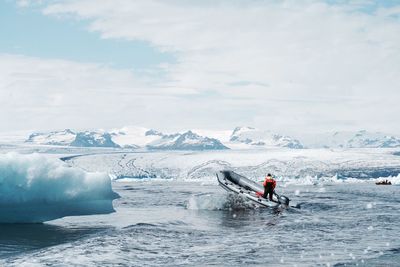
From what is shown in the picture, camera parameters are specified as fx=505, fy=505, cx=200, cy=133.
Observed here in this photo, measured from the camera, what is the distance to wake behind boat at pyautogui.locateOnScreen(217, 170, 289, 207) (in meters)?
23.8

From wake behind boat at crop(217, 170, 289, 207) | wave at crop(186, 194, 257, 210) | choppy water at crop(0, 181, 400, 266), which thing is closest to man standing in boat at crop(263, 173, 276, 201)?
wake behind boat at crop(217, 170, 289, 207)

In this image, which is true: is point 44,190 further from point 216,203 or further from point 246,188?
point 246,188

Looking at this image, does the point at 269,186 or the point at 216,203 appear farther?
the point at 216,203

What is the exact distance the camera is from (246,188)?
1128 inches

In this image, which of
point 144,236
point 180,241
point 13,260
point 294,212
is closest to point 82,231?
point 144,236

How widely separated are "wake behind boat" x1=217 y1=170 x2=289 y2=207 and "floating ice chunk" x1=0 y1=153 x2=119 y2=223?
28.6ft

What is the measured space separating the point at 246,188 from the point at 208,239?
579 inches

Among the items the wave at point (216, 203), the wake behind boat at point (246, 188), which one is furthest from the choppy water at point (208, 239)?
the wave at point (216, 203)

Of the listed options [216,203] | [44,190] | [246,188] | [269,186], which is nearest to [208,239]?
[44,190]

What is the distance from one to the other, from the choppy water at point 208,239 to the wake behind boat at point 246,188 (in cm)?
181

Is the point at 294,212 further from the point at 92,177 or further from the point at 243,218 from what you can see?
the point at 92,177

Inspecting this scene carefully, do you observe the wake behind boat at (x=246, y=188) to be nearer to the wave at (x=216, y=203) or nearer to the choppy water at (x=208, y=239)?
the wave at (x=216, y=203)

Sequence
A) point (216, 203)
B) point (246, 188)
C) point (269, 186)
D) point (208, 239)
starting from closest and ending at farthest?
point (208, 239) → point (269, 186) → point (216, 203) → point (246, 188)

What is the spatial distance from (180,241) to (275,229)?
4.19 metres
